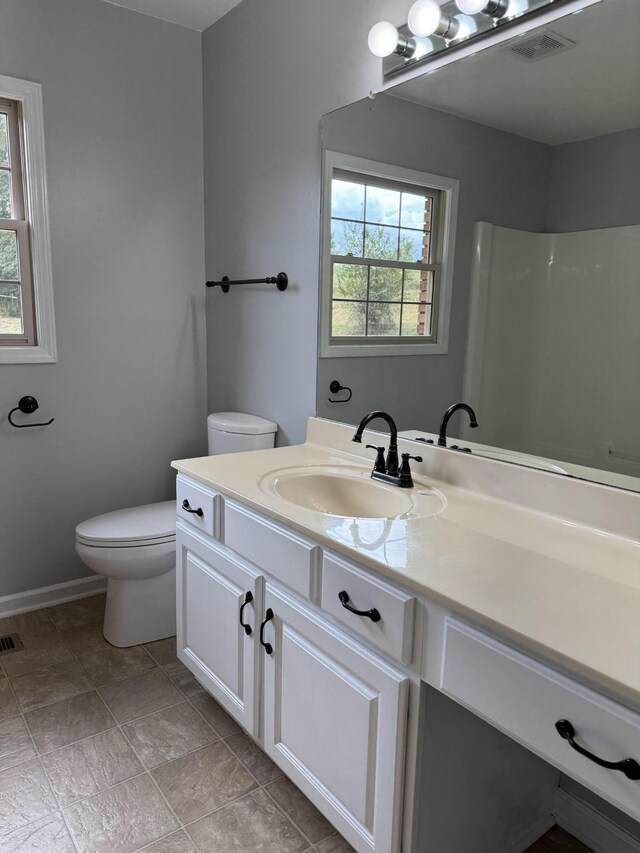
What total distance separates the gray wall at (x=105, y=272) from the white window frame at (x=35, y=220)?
34mm

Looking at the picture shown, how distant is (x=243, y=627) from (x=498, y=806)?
0.77 m

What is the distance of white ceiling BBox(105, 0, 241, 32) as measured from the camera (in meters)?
2.48

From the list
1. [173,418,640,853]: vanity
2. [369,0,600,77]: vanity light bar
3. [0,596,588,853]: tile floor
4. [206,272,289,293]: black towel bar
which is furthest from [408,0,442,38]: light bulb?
[0,596,588,853]: tile floor

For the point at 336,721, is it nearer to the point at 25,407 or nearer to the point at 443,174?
the point at 443,174

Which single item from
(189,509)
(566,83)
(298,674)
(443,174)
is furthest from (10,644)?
(566,83)

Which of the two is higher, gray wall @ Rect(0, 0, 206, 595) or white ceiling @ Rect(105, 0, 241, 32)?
white ceiling @ Rect(105, 0, 241, 32)

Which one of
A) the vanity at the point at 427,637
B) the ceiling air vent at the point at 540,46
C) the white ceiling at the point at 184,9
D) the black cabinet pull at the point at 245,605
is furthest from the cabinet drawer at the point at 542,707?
the white ceiling at the point at 184,9

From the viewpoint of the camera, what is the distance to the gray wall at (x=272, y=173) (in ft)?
6.78

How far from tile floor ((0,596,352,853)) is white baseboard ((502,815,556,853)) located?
0.41 m

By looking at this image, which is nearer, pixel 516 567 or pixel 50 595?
pixel 516 567

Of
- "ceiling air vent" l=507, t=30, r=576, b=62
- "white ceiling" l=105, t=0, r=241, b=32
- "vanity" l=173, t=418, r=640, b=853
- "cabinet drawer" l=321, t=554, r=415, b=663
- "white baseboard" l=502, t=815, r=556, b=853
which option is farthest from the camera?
"white ceiling" l=105, t=0, r=241, b=32

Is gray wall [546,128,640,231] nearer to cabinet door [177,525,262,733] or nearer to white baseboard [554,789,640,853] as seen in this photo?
cabinet door [177,525,262,733]

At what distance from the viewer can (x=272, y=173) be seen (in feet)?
7.82

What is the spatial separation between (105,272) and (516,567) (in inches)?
87.6
